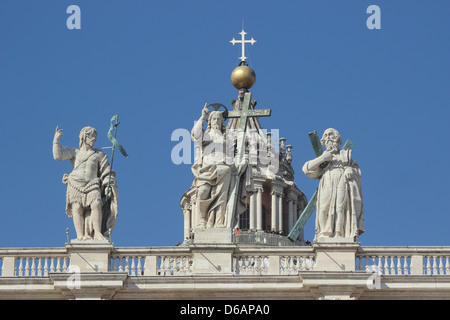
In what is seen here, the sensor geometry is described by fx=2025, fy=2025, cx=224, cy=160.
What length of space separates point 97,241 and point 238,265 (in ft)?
11.4

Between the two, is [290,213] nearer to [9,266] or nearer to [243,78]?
[243,78]

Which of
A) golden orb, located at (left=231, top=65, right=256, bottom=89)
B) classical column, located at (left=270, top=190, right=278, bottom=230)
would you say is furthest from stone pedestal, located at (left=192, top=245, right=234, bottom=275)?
classical column, located at (left=270, top=190, right=278, bottom=230)

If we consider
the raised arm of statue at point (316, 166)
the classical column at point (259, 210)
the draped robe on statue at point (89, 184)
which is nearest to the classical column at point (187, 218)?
the classical column at point (259, 210)

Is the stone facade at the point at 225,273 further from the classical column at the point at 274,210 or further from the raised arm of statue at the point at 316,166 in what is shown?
the classical column at the point at 274,210

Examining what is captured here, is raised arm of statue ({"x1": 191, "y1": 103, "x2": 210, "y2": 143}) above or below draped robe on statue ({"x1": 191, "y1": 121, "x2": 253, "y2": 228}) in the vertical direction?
above

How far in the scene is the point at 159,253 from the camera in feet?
162

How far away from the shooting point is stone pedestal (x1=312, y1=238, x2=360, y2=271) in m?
48.7

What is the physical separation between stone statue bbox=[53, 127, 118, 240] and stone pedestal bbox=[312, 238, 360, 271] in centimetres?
524

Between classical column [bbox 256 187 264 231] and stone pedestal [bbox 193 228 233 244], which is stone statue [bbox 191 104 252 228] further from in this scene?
classical column [bbox 256 187 264 231]

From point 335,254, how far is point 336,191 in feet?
5.77
